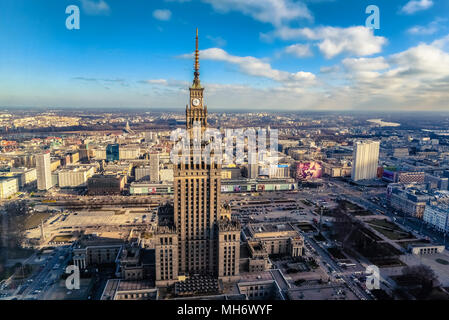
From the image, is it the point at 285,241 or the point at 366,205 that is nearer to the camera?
the point at 285,241

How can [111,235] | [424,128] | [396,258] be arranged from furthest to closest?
[424,128] → [111,235] → [396,258]

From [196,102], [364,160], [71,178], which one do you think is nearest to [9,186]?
[71,178]

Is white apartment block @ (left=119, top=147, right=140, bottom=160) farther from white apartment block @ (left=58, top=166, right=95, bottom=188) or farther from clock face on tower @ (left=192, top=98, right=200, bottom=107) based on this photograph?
clock face on tower @ (left=192, top=98, right=200, bottom=107)

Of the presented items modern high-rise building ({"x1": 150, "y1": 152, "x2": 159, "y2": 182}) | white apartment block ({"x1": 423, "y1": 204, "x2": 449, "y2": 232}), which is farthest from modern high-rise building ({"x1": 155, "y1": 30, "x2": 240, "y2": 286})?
modern high-rise building ({"x1": 150, "y1": 152, "x2": 159, "y2": 182})

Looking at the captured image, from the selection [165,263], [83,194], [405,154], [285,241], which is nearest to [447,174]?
[405,154]

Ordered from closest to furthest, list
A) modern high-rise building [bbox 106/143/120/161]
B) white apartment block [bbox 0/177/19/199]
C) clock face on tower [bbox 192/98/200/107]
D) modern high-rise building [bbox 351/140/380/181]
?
clock face on tower [bbox 192/98/200/107], white apartment block [bbox 0/177/19/199], modern high-rise building [bbox 351/140/380/181], modern high-rise building [bbox 106/143/120/161]

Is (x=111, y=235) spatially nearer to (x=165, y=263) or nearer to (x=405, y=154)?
(x=165, y=263)

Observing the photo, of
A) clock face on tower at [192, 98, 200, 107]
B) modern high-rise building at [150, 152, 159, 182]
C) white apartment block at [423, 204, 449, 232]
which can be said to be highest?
clock face on tower at [192, 98, 200, 107]
